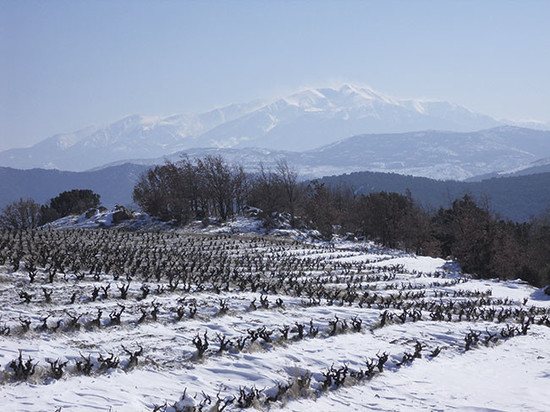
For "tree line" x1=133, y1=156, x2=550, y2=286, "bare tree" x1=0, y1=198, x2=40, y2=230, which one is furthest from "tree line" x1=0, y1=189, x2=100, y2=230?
"tree line" x1=133, y1=156, x2=550, y2=286

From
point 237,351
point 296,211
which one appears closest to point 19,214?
point 296,211

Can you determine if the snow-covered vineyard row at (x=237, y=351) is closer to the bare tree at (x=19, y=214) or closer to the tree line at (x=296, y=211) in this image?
the tree line at (x=296, y=211)

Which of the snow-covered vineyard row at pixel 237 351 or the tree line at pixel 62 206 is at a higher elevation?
the tree line at pixel 62 206

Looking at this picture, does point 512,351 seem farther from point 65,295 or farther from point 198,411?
point 65,295

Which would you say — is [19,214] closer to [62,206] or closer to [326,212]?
[62,206]

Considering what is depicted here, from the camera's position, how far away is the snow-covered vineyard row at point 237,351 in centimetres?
741

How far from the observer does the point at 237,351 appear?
9555 millimetres

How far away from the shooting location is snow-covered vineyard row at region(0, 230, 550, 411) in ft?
24.3

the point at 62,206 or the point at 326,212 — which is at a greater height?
the point at 62,206

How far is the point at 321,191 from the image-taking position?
2889 inches

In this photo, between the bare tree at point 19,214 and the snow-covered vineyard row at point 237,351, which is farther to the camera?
the bare tree at point 19,214

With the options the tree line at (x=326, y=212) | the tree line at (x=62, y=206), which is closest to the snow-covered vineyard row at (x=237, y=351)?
the tree line at (x=326, y=212)

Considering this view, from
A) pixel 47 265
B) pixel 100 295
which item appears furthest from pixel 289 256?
pixel 100 295

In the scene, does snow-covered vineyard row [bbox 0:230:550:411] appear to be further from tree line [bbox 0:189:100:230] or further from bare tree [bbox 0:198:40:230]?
tree line [bbox 0:189:100:230]
